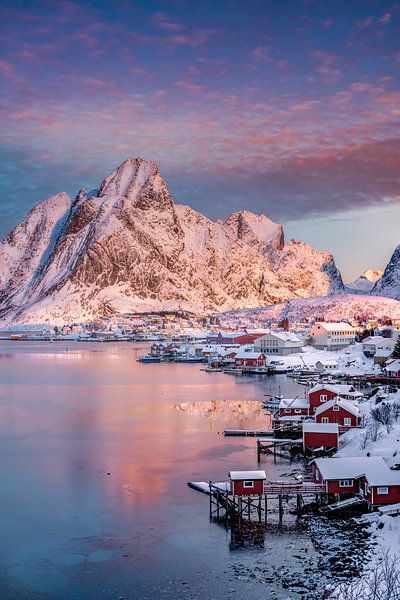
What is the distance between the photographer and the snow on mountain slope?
118688 millimetres

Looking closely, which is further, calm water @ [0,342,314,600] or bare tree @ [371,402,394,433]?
bare tree @ [371,402,394,433]

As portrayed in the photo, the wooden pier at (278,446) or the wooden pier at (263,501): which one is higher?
the wooden pier at (278,446)

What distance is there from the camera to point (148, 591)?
1386 centimetres

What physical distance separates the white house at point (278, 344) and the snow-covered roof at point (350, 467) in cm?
5056

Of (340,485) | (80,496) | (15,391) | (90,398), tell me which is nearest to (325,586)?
(340,485)

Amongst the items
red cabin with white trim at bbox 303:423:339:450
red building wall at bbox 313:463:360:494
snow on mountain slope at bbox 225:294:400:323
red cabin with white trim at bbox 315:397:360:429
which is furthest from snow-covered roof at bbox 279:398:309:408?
snow on mountain slope at bbox 225:294:400:323

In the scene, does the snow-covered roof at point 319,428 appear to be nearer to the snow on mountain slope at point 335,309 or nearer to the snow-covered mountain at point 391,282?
the snow on mountain slope at point 335,309

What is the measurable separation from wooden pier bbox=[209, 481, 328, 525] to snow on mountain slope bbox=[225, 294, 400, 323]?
96602 millimetres

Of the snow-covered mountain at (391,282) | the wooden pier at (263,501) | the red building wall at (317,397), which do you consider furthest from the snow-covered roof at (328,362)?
the snow-covered mountain at (391,282)

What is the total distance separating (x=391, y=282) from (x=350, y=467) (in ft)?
527

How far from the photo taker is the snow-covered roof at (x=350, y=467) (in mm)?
18672

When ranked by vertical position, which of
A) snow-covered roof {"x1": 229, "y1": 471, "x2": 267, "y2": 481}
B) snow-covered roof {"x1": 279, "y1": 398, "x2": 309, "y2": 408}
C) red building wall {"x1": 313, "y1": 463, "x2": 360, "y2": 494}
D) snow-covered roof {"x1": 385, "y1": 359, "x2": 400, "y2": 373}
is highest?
snow-covered roof {"x1": 385, "y1": 359, "x2": 400, "y2": 373}

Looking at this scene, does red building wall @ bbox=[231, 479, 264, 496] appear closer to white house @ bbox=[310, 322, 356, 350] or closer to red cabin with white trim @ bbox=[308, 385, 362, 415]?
red cabin with white trim @ bbox=[308, 385, 362, 415]

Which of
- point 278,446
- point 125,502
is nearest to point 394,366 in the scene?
point 278,446
